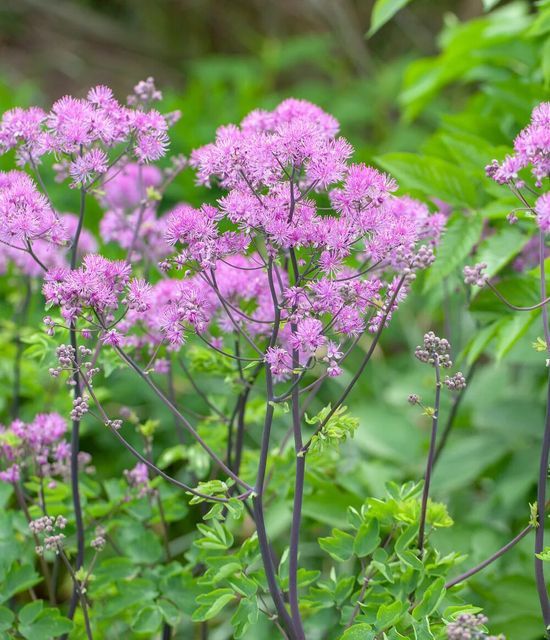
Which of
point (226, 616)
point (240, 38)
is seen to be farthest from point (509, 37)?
A: point (240, 38)

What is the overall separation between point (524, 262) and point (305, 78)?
455 centimetres

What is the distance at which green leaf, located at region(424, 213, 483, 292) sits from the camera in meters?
1.79

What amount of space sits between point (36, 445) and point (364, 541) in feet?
2.16

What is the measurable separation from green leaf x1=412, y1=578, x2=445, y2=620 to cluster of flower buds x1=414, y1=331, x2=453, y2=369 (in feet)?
1.13

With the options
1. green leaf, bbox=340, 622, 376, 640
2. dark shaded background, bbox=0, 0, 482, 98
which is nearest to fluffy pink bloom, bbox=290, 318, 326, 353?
green leaf, bbox=340, 622, 376, 640

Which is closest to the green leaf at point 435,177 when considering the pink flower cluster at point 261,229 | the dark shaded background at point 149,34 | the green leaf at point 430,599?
the pink flower cluster at point 261,229

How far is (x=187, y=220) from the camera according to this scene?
1.30 meters

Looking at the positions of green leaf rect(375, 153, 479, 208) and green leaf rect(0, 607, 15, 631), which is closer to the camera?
green leaf rect(0, 607, 15, 631)

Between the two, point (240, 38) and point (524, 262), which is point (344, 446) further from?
point (240, 38)

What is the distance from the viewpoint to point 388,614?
1.37 m

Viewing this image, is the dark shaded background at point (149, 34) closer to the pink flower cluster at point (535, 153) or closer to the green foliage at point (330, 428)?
the pink flower cluster at point (535, 153)

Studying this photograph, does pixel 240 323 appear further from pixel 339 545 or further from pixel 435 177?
pixel 435 177

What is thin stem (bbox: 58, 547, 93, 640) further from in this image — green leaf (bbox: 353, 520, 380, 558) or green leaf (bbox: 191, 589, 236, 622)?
green leaf (bbox: 353, 520, 380, 558)

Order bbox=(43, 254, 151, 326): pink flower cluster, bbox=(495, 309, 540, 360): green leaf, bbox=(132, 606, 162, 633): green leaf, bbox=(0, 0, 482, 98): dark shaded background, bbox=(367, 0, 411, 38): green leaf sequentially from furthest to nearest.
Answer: bbox=(0, 0, 482, 98): dark shaded background
bbox=(367, 0, 411, 38): green leaf
bbox=(495, 309, 540, 360): green leaf
bbox=(132, 606, 162, 633): green leaf
bbox=(43, 254, 151, 326): pink flower cluster
